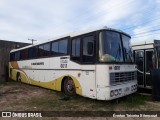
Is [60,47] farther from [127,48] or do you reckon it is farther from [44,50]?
[127,48]

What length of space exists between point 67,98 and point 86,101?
96 centimetres

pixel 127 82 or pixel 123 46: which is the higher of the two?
pixel 123 46

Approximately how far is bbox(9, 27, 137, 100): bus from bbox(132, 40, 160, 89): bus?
4.22 ft

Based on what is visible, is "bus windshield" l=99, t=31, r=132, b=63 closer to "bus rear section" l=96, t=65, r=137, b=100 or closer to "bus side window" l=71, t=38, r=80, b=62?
"bus rear section" l=96, t=65, r=137, b=100

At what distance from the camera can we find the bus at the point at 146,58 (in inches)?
394

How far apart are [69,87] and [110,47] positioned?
2946mm

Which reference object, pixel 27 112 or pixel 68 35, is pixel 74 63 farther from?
pixel 27 112

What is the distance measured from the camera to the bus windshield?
7641 mm

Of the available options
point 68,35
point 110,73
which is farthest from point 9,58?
point 110,73

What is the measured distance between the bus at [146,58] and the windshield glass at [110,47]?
2614 millimetres

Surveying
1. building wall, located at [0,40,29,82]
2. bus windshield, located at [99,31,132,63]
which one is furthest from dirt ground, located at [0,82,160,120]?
building wall, located at [0,40,29,82]

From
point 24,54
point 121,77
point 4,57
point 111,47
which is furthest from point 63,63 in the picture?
point 4,57

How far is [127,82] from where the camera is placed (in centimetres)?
855

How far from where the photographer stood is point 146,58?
10.5 metres
